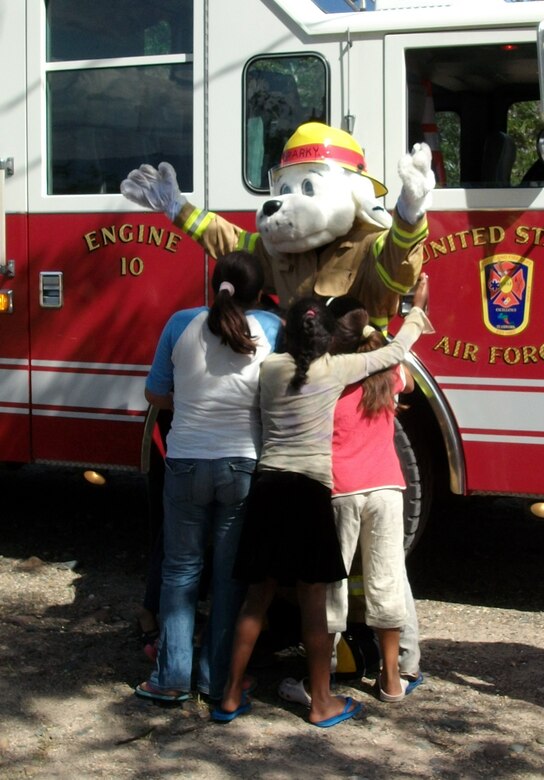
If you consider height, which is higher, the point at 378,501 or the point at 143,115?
the point at 143,115

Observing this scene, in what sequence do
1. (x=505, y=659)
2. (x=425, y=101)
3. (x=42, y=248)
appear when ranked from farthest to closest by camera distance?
(x=42, y=248) → (x=425, y=101) → (x=505, y=659)

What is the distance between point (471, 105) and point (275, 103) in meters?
0.96

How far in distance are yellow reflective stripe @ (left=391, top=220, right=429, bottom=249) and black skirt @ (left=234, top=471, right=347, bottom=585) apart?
94 centimetres

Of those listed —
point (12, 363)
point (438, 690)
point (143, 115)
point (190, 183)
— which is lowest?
point (438, 690)

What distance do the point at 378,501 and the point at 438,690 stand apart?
0.83 m

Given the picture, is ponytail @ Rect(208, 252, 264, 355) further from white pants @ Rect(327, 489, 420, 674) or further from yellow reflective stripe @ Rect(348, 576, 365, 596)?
yellow reflective stripe @ Rect(348, 576, 365, 596)

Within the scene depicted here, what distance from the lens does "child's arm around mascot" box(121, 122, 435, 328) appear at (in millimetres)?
4258

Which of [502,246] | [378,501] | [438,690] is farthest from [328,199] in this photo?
[438,690]

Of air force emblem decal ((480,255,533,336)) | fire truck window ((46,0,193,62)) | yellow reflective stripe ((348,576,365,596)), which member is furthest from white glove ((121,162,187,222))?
yellow reflective stripe ((348,576,365,596))

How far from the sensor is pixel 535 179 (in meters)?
4.96

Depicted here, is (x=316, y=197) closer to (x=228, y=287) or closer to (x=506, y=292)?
(x=228, y=287)

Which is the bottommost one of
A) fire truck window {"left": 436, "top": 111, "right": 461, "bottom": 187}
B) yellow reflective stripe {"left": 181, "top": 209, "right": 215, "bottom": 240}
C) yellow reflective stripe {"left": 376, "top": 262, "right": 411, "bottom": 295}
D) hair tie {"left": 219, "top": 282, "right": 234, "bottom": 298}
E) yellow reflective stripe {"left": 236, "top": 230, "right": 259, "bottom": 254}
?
hair tie {"left": 219, "top": 282, "right": 234, "bottom": 298}

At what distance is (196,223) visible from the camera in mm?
4680

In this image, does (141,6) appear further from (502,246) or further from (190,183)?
(502,246)
